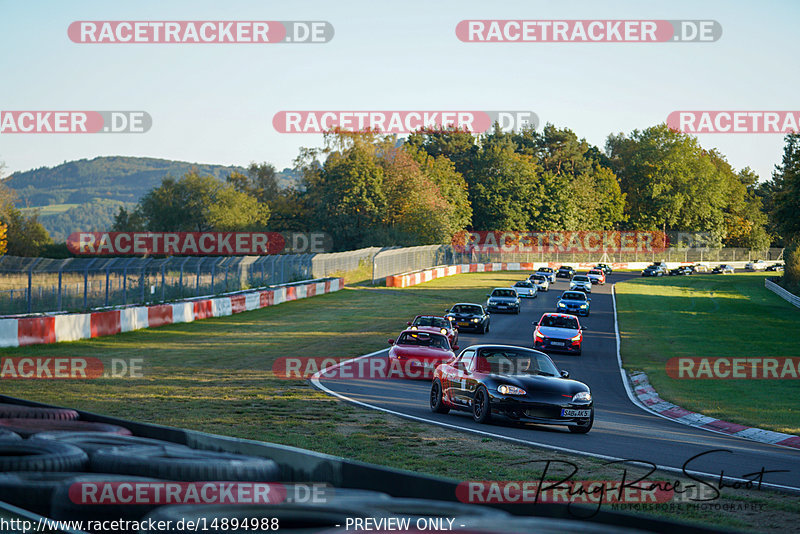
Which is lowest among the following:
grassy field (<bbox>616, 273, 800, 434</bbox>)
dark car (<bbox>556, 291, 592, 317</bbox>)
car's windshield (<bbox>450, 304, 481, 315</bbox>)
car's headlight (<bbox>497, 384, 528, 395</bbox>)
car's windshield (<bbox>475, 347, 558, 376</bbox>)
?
Answer: grassy field (<bbox>616, 273, 800, 434</bbox>)

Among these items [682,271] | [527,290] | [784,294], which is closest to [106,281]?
[527,290]

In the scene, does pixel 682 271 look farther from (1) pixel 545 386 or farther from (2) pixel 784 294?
(1) pixel 545 386

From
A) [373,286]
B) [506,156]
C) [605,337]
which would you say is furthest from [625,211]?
[605,337]

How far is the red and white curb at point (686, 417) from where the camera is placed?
48.5ft

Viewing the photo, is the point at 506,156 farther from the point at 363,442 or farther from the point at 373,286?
the point at 363,442

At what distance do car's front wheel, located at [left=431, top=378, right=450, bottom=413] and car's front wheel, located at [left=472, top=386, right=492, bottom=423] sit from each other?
936 millimetres

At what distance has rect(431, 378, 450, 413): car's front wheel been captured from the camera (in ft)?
51.2

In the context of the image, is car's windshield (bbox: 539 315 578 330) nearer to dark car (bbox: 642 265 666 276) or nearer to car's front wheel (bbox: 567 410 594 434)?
car's front wheel (bbox: 567 410 594 434)

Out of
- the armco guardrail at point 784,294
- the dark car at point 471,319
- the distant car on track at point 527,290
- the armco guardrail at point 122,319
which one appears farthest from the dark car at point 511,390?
the armco guardrail at point 784,294

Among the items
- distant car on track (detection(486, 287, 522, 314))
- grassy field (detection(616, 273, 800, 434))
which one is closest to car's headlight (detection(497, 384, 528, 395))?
grassy field (detection(616, 273, 800, 434))

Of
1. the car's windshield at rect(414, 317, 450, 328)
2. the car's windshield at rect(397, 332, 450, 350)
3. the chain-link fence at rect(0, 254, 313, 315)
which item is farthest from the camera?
the car's windshield at rect(414, 317, 450, 328)

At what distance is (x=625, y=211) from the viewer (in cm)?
14925

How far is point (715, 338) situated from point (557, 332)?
36.3ft

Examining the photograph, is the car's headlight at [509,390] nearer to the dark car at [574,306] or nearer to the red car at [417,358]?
the red car at [417,358]
